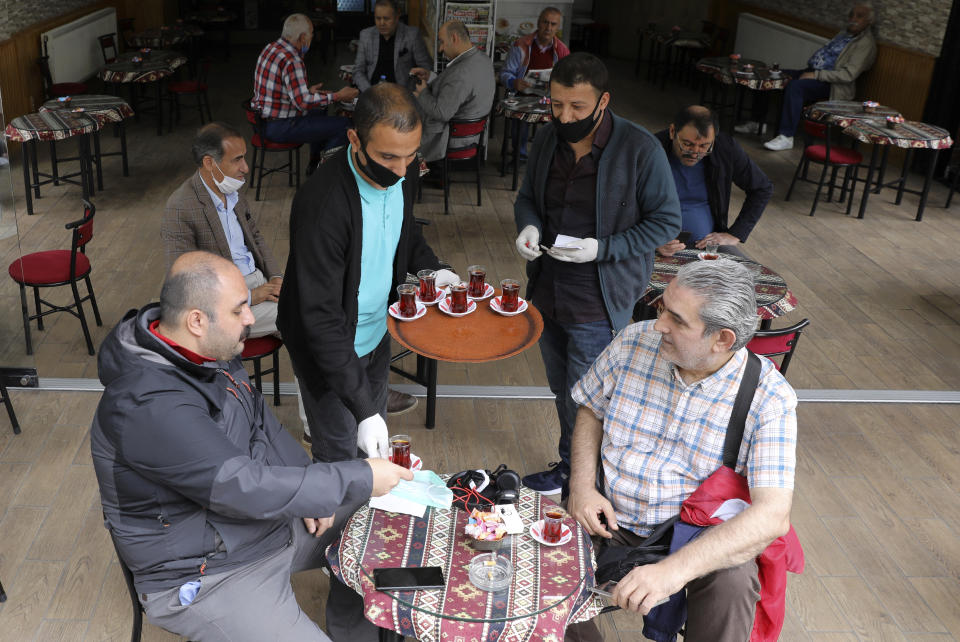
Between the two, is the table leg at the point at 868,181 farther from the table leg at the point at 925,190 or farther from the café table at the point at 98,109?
the café table at the point at 98,109

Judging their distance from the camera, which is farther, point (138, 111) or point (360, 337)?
point (138, 111)

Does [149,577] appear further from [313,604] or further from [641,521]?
[641,521]

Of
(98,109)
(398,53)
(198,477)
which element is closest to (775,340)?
(198,477)

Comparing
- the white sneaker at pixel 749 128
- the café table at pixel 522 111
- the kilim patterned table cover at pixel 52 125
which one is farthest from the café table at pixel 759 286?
the white sneaker at pixel 749 128

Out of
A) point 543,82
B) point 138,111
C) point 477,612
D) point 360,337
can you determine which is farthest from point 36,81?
point 477,612

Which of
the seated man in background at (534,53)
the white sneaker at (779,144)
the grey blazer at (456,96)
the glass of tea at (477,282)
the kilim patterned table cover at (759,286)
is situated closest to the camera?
the glass of tea at (477,282)

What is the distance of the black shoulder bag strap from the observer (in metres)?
2.33

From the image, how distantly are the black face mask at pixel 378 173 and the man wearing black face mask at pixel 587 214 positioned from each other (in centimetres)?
76

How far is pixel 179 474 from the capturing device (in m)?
1.99

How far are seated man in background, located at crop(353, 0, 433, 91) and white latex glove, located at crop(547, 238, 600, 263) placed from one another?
501 centimetres

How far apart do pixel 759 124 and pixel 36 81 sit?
26.7 feet

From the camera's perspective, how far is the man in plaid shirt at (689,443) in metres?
2.21

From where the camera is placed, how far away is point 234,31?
15.9m

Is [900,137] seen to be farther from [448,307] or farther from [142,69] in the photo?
[142,69]
